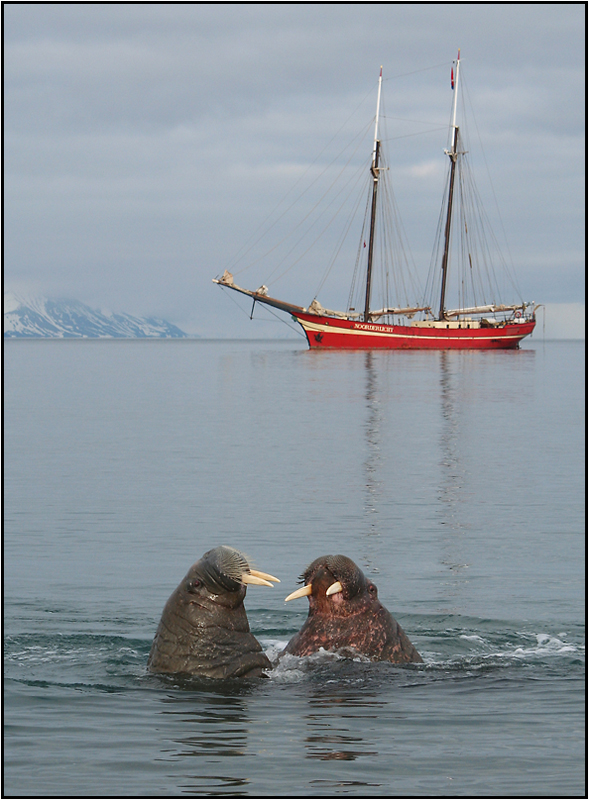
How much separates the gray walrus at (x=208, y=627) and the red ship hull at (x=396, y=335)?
11806 centimetres

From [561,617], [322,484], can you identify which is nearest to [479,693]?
[561,617]

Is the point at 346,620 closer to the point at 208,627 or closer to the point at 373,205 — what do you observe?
the point at 208,627

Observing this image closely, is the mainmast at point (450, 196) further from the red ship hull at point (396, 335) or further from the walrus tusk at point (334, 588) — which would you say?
the walrus tusk at point (334, 588)

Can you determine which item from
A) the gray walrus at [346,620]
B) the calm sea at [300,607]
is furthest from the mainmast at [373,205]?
the gray walrus at [346,620]

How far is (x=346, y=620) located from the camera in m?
11.7

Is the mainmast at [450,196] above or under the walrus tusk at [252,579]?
above

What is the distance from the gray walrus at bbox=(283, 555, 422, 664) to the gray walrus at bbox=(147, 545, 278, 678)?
2.35 feet

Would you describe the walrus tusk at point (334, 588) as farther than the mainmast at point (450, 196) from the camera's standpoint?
No

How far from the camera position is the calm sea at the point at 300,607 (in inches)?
364

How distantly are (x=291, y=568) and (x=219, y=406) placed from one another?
4013cm

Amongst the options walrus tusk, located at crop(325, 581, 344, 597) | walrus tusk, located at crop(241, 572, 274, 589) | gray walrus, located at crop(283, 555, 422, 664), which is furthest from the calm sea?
walrus tusk, located at crop(241, 572, 274, 589)

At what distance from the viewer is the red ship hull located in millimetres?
129875

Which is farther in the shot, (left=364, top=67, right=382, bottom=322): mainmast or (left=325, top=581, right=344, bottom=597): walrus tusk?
(left=364, top=67, right=382, bottom=322): mainmast

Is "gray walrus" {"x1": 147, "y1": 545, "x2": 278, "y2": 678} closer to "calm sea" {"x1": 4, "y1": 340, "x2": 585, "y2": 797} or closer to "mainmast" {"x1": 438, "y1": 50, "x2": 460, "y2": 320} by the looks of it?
"calm sea" {"x1": 4, "y1": 340, "x2": 585, "y2": 797}
